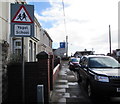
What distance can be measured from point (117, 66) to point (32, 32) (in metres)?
4.45

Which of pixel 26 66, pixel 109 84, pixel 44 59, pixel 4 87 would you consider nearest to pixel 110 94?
pixel 109 84

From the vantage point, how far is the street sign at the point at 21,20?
4695 millimetres

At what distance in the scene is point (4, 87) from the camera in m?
5.79

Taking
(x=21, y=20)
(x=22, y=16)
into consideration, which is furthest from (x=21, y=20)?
(x=22, y=16)

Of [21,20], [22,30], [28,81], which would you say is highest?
[21,20]

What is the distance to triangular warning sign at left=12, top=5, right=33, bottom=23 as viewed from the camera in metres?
4.70

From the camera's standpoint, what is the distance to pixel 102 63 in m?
7.79

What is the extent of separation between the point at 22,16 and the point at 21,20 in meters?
0.11

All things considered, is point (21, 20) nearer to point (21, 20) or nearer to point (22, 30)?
point (21, 20)

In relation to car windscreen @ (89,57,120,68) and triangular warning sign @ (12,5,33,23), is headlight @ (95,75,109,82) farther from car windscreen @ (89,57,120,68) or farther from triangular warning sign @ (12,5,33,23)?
triangular warning sign @ (12,5,33,23)

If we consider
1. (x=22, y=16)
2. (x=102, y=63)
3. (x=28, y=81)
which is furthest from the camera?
(x=102, y=63)

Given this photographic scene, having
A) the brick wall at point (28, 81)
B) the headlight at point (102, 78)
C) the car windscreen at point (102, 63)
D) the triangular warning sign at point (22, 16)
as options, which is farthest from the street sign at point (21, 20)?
the car windscreen at point (102, 63)

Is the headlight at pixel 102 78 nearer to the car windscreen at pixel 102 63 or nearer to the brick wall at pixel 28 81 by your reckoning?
the car windscreen at pixel 102 63

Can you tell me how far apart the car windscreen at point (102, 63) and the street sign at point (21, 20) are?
12.8 feet
